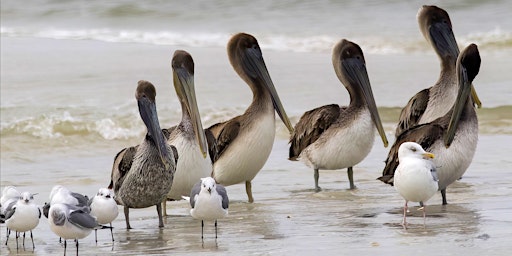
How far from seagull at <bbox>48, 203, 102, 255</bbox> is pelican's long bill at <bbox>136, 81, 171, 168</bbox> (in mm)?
1058

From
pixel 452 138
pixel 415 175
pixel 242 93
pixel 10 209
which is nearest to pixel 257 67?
pixel 452 138

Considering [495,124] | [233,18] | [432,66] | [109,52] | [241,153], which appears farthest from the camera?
[233,18]

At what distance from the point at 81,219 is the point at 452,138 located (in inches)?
116

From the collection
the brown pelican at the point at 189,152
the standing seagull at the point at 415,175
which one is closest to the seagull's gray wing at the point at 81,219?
the brown pelican at the point at 189,152

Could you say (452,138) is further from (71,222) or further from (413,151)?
(71,222)

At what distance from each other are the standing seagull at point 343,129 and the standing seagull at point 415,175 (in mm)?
1924

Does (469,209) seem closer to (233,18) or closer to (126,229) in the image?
(126,229)

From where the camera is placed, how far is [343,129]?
32.6 ft

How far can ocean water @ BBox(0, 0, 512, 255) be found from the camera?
25.4ft

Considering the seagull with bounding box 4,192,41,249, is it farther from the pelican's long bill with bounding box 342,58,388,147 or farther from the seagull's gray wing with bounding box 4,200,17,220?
the pelican's long bill with bounding box 342,58,388,147

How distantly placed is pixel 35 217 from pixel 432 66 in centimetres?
1256

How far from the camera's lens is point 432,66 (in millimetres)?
19219

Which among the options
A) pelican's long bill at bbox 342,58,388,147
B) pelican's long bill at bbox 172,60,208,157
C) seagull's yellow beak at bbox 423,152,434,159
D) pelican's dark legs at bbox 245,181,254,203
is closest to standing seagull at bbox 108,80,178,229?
pelican's long bill at bbox 172,60,208,157

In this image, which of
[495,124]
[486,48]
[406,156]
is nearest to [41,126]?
[495,124]
